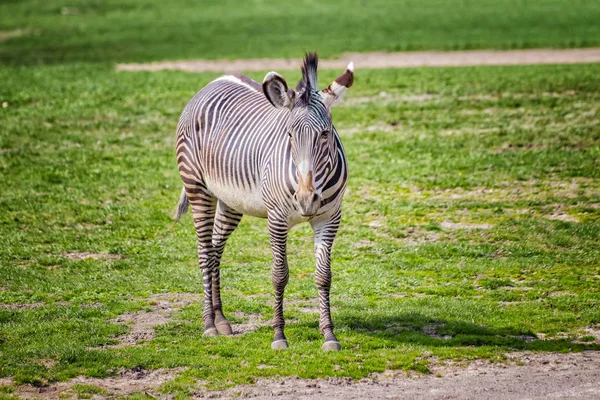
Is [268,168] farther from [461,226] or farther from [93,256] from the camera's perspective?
[461,226]

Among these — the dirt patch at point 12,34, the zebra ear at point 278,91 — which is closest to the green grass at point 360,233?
the zebra ear at point 278,91

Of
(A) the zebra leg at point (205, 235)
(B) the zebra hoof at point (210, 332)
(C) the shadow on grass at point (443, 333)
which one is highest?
(A) the zebra leg at point (205, 235)

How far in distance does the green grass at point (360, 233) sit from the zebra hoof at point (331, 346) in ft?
0.26

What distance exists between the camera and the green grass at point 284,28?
31.2 metres

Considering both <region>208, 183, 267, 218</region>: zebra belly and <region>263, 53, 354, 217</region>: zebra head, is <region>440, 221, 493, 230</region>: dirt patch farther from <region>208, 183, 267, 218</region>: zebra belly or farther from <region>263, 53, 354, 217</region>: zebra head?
<region>263, 53, 354, 217</region>: zebra head

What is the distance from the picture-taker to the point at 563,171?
16312 millimetres

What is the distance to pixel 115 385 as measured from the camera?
823 cm

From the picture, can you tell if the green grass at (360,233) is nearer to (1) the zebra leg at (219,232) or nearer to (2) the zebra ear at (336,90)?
(1) the zebra leg at (219,232)

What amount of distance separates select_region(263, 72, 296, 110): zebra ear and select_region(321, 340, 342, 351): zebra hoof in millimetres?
2364

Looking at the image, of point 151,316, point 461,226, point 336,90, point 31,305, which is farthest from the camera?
point 461,226

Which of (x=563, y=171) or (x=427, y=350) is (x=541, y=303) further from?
(x=563, y=171)

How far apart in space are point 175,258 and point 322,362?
4760 mm

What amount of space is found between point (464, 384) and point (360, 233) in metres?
5.82

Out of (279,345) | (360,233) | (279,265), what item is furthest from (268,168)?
(360,233)
